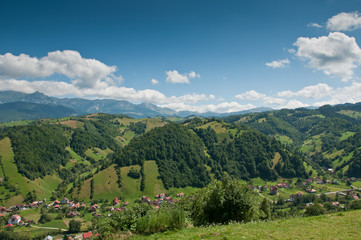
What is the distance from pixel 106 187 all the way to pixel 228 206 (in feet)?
598


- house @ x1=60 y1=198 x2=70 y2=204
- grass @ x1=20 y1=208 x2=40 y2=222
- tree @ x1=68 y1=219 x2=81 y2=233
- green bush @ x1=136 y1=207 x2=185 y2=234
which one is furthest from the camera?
house @ x1=60 y1=198 x2=70 y2=204

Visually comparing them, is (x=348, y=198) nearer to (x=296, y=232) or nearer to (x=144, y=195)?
(x=144, y=195)

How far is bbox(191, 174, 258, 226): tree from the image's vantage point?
93.2 ft

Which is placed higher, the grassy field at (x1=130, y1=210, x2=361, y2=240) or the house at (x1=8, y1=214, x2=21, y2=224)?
the grassy field at (x1=130, y1=210, x2=361, y2=240)

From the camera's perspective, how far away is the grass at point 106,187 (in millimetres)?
178875

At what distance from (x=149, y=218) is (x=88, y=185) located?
194 meters

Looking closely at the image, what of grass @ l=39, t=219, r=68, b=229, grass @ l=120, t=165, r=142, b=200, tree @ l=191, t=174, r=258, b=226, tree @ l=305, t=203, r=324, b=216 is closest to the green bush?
tree @ l=191, t=174, r=258, b=226

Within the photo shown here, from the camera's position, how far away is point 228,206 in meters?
28.9

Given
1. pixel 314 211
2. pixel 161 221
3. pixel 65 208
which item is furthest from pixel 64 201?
pixel 161 221

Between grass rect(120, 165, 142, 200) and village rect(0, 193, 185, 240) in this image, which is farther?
grass rect(120, 165, 142, 200)

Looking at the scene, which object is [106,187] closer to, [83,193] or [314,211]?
[83,193]

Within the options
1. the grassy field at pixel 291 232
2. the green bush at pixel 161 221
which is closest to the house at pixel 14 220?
the green bush at pixel 161 221

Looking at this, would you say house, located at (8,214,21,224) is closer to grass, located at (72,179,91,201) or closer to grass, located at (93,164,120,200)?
grass, located at (72,179,91,201)

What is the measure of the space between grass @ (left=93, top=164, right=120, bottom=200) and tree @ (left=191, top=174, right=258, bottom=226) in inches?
6714
